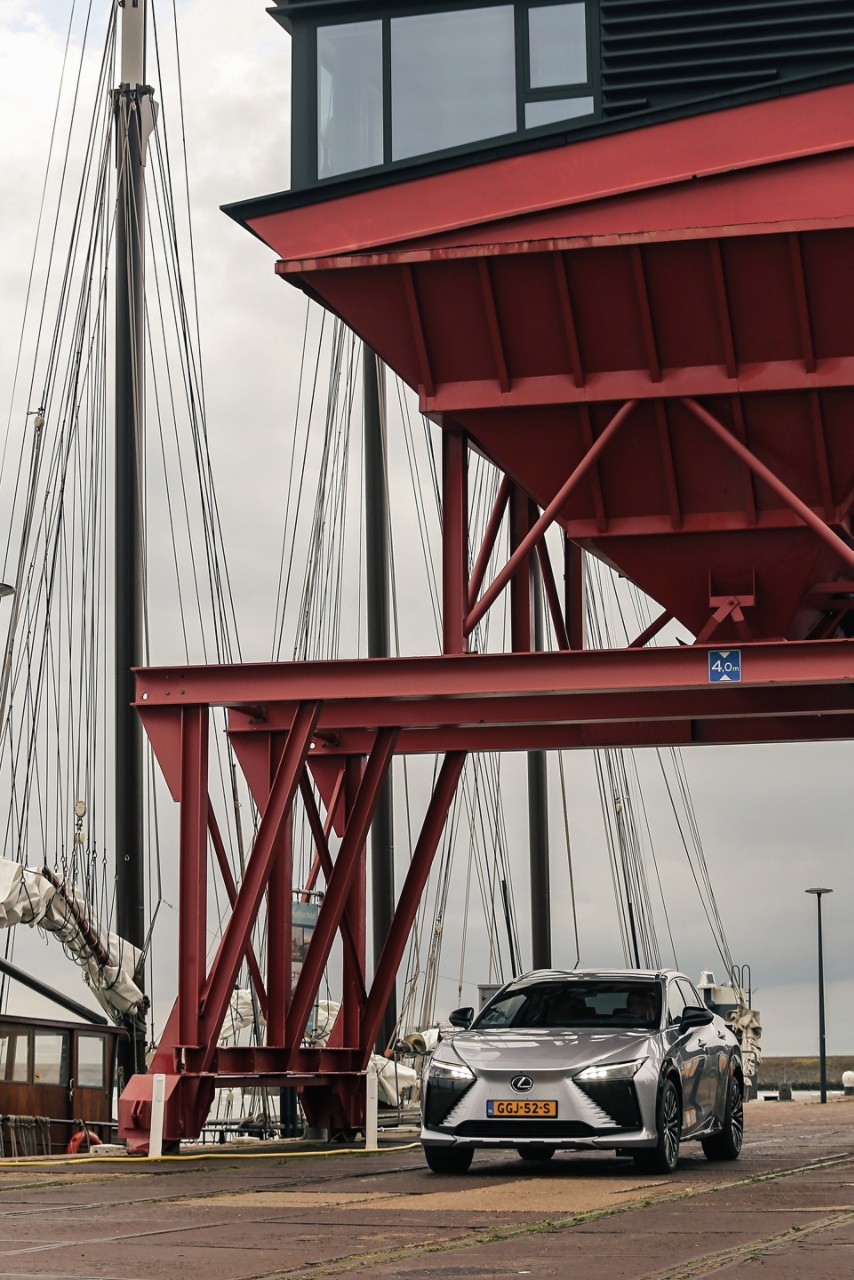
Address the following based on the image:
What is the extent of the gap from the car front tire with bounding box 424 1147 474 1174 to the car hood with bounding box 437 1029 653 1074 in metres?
0.73

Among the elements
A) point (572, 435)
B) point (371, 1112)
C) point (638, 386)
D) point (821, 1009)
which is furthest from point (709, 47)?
point (821, 1009)

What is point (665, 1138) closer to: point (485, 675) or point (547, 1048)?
point (547, 1048)

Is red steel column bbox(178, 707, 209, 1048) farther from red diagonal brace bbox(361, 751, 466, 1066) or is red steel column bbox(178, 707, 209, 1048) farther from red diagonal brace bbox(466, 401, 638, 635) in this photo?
red diagonal brace bbox(466, 401, 638, 635)

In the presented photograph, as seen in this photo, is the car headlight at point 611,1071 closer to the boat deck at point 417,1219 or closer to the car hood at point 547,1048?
the car hood at point 547,1048

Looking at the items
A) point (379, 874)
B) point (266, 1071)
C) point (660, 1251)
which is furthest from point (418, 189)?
point (379, 874)

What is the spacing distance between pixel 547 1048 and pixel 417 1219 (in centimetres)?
353

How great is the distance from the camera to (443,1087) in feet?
44.8

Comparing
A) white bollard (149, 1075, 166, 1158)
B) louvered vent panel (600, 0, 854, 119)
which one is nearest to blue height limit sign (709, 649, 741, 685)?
louvered vent panel (600, 0, 854, 119)

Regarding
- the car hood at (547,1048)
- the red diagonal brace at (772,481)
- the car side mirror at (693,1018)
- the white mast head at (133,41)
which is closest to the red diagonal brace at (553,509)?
the red diagonal brace at (772,481)

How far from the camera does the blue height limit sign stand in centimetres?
1675

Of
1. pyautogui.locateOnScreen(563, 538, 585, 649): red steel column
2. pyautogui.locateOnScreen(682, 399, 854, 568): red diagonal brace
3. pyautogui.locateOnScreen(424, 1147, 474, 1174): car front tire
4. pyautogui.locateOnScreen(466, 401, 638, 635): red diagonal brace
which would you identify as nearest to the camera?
pyautogui.locateOnScreen(424, 1147, 474, 1174): car front tire

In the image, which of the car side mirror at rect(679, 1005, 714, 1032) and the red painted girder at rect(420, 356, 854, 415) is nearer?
the car side mirror at rect(679, 1005, 714, 1032)

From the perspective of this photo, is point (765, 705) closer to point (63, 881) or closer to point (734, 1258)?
point (734, 1258)

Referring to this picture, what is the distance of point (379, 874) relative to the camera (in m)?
35.6
